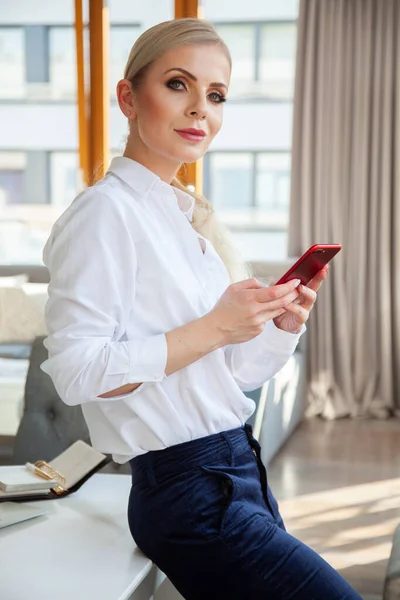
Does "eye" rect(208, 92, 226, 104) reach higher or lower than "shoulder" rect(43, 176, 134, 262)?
higher

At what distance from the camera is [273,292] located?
3.97 feet

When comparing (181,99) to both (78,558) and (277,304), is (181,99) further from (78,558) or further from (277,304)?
(78,558)

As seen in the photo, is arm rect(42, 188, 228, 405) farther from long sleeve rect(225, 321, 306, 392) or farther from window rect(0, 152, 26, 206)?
window rect(0, 152, 26, 206)

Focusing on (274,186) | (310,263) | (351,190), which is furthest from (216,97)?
(274,186)

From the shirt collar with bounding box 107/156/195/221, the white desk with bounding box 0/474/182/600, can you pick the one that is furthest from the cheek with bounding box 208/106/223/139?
the white desk with bounding box 0/474/182/600

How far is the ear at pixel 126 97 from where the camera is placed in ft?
4.45

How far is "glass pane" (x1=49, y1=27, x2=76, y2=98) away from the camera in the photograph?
598 centimetres

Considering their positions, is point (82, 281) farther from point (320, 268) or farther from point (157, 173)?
point (320, 268)

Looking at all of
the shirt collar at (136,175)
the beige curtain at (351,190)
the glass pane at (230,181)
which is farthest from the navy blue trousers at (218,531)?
the glass pane at (230,181)

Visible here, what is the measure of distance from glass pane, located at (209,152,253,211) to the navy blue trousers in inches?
183

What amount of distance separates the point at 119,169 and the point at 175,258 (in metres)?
0.17

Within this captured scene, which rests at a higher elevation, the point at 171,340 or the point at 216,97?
the point at 216,97

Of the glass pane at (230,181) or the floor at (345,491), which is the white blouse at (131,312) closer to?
the floor at (345,491)

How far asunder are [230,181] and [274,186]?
0.32m
